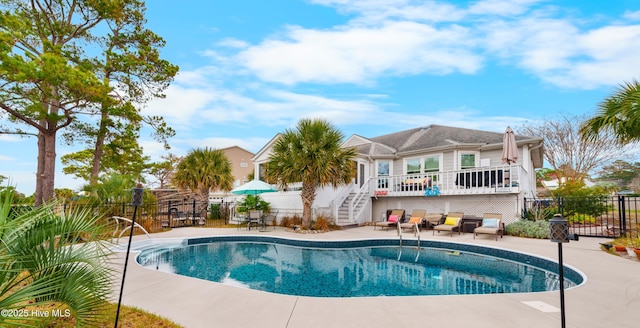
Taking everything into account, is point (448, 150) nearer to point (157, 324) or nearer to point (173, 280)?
point (173, 280)

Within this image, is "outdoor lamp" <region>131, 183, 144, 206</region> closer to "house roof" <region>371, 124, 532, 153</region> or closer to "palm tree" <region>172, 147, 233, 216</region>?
"palm tree" <region>172, 147, 233, 216</region>

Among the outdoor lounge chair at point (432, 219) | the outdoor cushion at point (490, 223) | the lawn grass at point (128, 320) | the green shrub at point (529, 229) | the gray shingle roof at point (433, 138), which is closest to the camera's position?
the lawn grass at point (128, 320)

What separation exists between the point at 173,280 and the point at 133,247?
5.73 metres

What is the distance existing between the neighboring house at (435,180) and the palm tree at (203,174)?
10.5ft

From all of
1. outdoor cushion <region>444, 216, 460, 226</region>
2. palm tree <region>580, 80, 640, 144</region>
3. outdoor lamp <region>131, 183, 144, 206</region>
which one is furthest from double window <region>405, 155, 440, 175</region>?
outdoor lamp <region>131, 183, 144, 206</region>

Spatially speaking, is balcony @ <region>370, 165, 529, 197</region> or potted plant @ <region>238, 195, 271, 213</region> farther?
potted plant @ <region>238, 195, 271, 213</region>

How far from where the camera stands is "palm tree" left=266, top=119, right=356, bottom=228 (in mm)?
13961

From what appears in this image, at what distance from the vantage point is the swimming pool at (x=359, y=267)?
6.83m

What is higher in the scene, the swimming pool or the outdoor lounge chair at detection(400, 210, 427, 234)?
the outdoor lounge chair at detection(400, 210, 427, 234)

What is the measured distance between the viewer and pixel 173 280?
20.4 feet

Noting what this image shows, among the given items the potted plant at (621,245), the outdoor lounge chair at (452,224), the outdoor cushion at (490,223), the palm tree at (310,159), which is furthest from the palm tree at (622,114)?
the palm tree at (310,159)

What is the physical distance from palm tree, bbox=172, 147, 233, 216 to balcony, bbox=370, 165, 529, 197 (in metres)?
9.41

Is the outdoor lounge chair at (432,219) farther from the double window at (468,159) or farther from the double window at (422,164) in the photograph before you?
the double window at (468,159)

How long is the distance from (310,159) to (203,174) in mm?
8296
